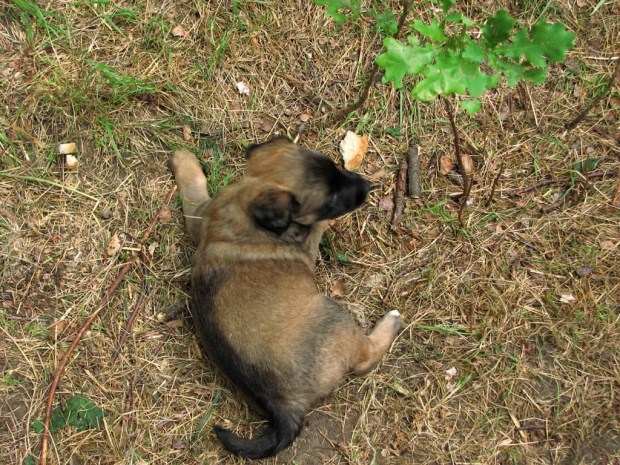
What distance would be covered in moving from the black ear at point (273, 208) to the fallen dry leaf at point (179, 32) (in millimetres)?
2226

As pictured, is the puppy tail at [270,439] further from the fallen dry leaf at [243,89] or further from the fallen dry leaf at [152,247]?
the fallen dry leaf at [243,89]

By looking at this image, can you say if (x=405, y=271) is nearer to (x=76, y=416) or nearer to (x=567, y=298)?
(x=567, y=298)

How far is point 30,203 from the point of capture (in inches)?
185

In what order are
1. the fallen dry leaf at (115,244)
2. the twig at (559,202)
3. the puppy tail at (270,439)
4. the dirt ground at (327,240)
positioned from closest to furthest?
the puppy tail at (270,439), the dirt ground at (327,240), the fallen dry leaf at (115,244), the twig at (559,202)

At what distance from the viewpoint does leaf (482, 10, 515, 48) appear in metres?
2.91

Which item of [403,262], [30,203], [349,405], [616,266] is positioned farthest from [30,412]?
[616,266]

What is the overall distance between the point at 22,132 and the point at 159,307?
211 cm

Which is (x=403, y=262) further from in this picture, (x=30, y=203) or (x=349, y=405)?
(x=30, y=203)

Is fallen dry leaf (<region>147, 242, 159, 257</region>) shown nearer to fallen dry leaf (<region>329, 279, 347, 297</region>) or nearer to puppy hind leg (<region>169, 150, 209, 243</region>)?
puppy hind leg (<region>169, 150, 209, 243</region>)

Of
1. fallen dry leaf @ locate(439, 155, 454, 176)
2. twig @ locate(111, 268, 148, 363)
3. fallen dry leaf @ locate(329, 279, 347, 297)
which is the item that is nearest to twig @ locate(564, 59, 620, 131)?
fallen dry leaf @ locate(439, 155, 454, 176)

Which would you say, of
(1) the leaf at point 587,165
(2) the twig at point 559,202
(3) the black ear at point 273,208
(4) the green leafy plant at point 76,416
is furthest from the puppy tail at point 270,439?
(1) the leaf at point 587,165

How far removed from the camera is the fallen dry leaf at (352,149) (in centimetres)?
488

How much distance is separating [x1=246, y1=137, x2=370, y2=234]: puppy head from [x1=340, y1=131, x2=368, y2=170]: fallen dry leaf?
869mm

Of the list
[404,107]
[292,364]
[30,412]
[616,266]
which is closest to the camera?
[292,364]
